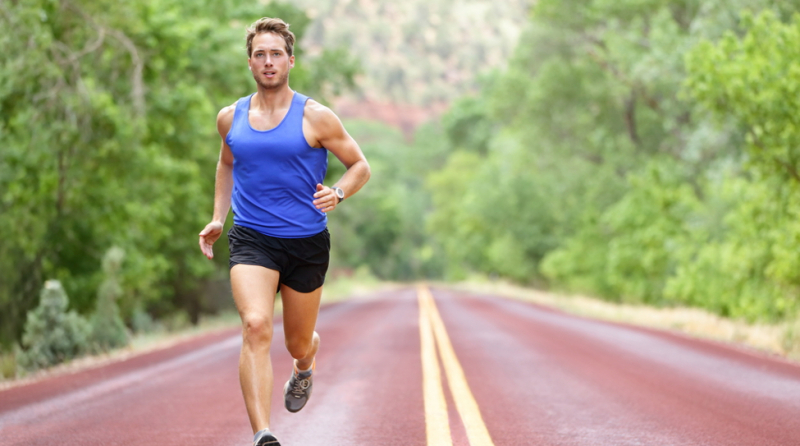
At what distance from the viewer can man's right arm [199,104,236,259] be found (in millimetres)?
4477

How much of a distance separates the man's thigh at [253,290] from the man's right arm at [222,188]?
0.29 metres

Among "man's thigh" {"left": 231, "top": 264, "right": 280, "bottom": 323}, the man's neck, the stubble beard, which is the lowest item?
"man's thigh" {"left": 231, "top": 264, "right": 280, "bottom": 323}

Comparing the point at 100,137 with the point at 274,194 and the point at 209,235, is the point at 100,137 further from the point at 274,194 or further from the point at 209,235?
the point at 274,194

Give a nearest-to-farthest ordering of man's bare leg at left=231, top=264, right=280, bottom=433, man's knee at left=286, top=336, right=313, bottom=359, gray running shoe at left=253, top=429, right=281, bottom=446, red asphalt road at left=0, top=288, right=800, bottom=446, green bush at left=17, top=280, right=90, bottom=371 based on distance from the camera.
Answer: gray running shoe at left=253, top=429, right=281, bottom=446 → man's bare leg at left=231, top=264, right=280, bottom=433 → man's knee at left=286, top=336, right=313, bottom=359 → red asphalt road at left=0, top=288, right=800, bottom=446 → green bush at left=17, top=280, right=90, bottom=371

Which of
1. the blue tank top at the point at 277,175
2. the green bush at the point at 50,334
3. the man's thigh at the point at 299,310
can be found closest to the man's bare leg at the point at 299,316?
the man's thigh at the point at 299,310

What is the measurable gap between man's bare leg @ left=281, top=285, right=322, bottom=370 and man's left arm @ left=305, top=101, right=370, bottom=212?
0.51 metres

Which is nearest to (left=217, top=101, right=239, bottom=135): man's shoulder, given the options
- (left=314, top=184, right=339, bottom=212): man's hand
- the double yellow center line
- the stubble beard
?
the stubble beard

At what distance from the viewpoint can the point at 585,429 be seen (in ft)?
17.7

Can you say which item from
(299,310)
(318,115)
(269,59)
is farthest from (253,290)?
(269,59)

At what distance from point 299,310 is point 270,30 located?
4.99 feet

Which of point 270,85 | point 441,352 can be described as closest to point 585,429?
point 270,85

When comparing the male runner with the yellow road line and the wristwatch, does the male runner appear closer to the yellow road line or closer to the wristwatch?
the wristwatch

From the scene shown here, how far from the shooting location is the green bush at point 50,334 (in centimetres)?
1060

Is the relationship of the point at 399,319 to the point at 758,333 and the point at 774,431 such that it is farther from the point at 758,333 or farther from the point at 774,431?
the point at 774,431
